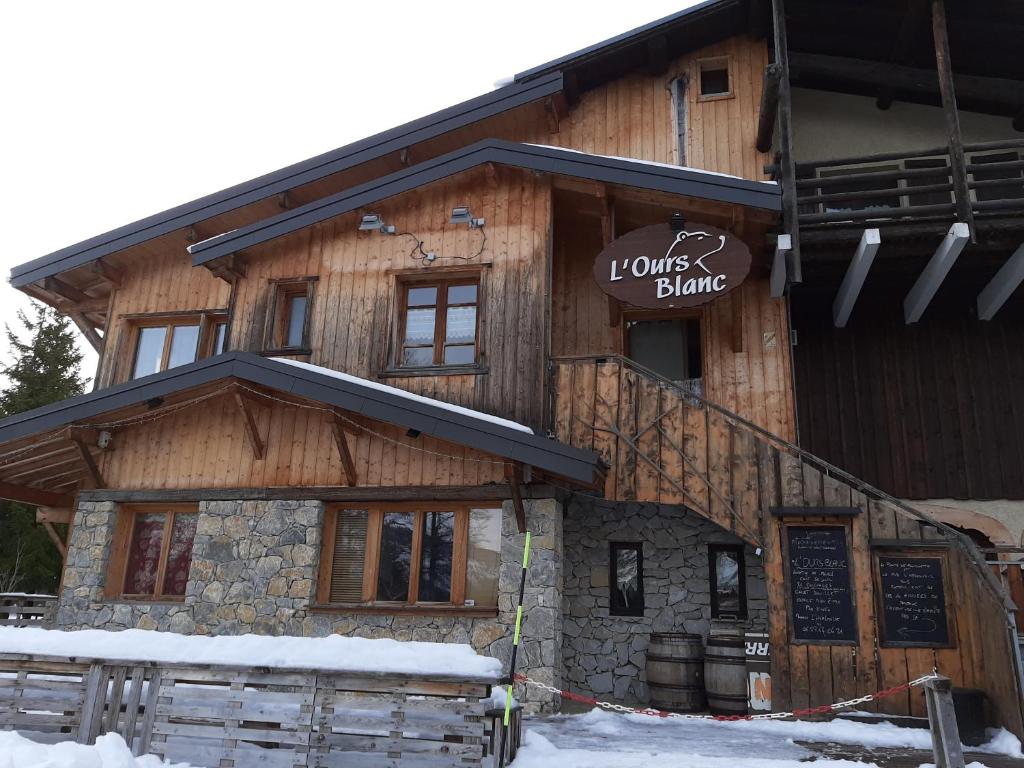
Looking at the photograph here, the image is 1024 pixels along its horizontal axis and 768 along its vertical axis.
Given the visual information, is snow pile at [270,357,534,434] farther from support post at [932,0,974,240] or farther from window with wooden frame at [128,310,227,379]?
support post at [932,0,974,240]

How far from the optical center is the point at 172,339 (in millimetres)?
13414

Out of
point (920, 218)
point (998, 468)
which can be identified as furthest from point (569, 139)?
point (998, 468)

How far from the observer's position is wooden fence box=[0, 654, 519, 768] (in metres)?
5.97

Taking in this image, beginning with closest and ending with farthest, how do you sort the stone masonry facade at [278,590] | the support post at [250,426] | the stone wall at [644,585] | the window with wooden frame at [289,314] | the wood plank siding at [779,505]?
the wood plank siding at [779,505]
the stone masonry facade at [278,590]
the support post at [250,426]
the stone wall at [644,585]
the window with wooden frame at [289,314]

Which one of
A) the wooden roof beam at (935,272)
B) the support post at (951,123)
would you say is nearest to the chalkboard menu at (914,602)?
the wooden roof beam at (935,272)

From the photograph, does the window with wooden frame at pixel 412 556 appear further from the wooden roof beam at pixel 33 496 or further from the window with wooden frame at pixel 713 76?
the window with wooden frame at pixel 713 76

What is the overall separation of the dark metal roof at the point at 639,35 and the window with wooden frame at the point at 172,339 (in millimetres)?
6873

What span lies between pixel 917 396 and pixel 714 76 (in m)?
6.13

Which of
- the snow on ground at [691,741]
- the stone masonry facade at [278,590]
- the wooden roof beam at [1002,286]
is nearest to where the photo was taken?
the snow on ground at [691,741]

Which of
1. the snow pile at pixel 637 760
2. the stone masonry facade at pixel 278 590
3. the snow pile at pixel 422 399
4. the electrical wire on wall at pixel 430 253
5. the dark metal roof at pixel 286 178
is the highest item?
the dark metal roof at pixel 286 178

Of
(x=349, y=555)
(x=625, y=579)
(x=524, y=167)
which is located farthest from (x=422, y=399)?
(x=625, y=579)

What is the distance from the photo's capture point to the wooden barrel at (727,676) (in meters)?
9.23

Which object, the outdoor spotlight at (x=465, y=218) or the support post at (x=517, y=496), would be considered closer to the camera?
the support post at (x=517, y=496)

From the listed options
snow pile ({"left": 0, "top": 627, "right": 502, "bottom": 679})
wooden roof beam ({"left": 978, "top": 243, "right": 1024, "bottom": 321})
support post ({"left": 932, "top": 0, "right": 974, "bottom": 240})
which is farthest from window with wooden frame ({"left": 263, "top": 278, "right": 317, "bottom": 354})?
wooden roof beam ({"left": 978, "top": 243, "right": 1024, "bottom": 321})
